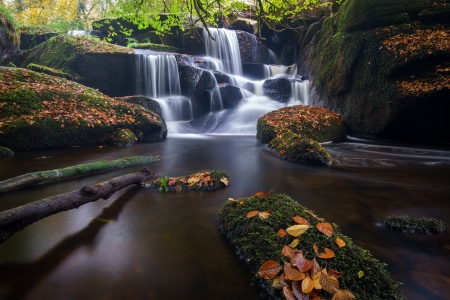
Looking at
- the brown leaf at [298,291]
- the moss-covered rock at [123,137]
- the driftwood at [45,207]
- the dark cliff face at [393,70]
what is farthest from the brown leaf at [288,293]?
the dark cliff face at [393,70]

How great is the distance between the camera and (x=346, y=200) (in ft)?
12.0

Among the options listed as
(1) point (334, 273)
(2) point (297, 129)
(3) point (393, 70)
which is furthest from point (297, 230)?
(3) point (393, 70)

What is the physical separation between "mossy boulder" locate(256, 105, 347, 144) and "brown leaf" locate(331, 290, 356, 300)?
684 centimetres

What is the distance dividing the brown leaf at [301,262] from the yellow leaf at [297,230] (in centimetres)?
24

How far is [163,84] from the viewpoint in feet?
49.0

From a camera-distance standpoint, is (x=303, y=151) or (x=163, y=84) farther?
(x=163, y=84)

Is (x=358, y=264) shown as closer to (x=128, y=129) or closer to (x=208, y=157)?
(x=208, y=157)

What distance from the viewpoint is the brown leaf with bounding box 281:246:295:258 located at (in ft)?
6.26

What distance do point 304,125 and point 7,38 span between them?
692 inches

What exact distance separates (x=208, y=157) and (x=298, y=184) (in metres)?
3.18

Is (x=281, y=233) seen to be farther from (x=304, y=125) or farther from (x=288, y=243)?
(x=304, y=125)

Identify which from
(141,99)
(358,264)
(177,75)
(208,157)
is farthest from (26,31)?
(358,264)

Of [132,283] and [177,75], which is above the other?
[177,75]

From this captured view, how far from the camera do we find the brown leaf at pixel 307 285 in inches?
64.2
